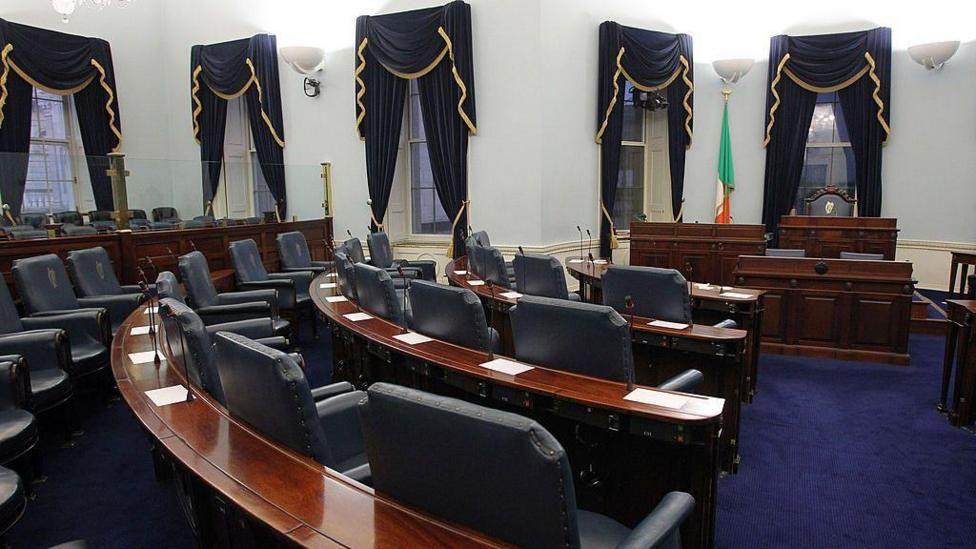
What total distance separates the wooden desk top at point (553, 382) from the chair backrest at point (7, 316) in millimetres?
2049

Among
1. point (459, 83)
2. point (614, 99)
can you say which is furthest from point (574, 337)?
point (614, 99)

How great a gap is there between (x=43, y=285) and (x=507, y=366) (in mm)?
3389

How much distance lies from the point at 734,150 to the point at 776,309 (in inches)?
149

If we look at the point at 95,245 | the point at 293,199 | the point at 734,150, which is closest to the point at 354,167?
the point at 293,199

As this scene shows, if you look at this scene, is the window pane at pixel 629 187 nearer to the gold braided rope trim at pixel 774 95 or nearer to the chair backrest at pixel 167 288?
the gold braided rope trim at pixel 774 95

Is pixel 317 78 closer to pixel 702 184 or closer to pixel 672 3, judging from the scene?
pixel 672 3

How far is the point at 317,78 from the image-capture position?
754 cm

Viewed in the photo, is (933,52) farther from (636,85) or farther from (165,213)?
(165,213)

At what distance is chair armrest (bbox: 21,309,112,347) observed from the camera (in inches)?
144

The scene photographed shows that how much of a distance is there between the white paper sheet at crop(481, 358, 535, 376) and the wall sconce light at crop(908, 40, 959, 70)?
280 inches

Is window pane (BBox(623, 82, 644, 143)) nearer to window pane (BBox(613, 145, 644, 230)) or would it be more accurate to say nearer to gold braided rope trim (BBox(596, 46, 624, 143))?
window pane (BBox(613, 145, 644, 230))

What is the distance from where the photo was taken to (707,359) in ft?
9.43

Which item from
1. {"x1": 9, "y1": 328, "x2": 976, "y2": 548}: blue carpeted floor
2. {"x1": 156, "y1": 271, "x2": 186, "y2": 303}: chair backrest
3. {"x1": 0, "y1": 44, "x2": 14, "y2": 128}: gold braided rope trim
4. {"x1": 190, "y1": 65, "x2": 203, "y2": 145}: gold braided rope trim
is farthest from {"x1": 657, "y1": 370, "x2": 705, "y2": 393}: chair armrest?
{"x1": 0, "y1": 44, "x2": 14, "y2": 128}: gold braided rope trim

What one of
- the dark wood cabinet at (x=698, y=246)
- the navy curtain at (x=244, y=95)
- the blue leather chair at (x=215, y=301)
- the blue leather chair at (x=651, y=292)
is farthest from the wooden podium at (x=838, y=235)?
the navy curtain at (x=244, y=95)
